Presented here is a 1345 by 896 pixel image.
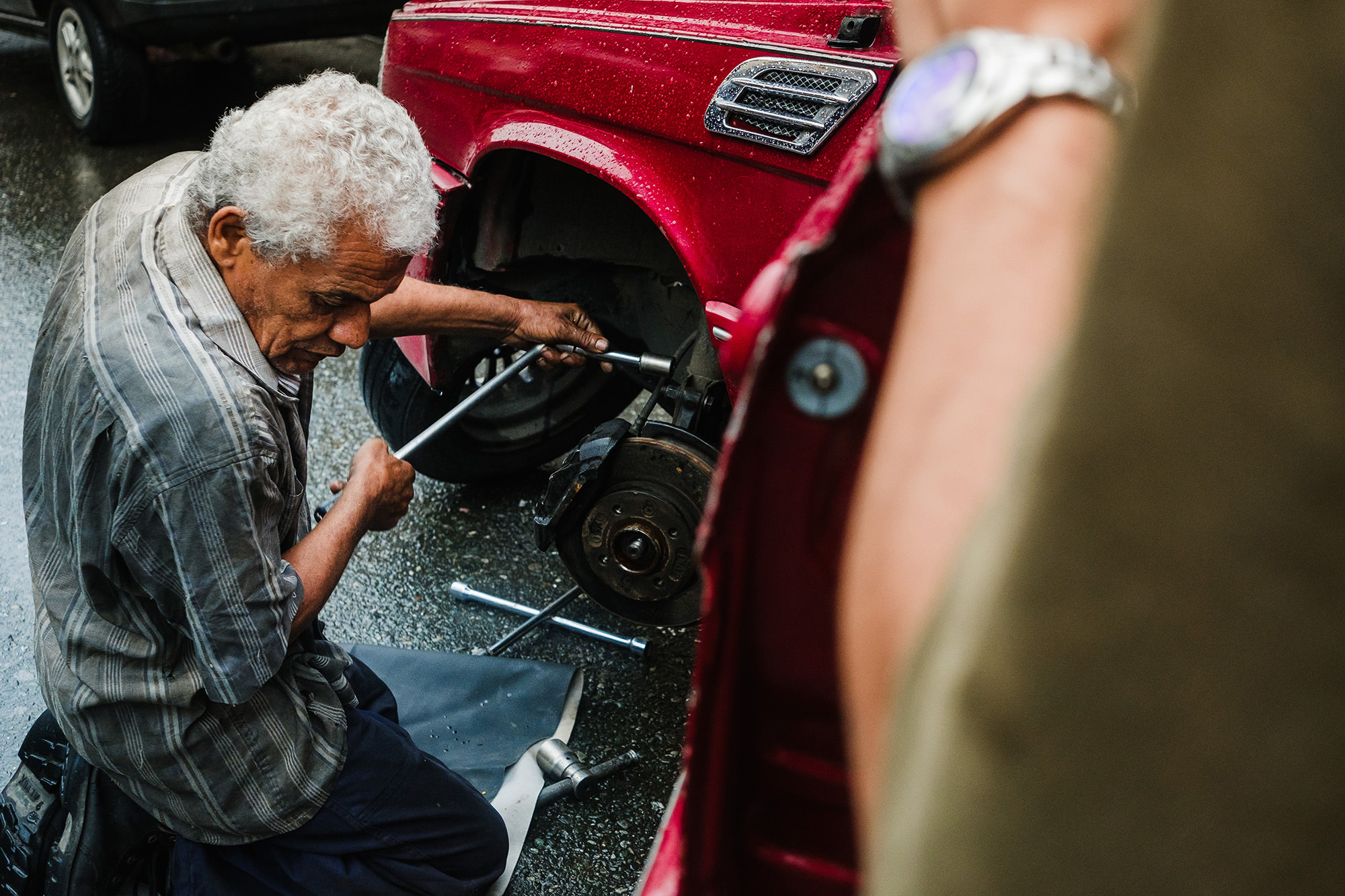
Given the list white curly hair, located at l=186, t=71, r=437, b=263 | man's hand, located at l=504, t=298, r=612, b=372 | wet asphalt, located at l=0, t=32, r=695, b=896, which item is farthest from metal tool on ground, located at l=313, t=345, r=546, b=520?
white curly hair, located at l=186, t=71, r=437, b=263

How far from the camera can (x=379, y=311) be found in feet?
6.89

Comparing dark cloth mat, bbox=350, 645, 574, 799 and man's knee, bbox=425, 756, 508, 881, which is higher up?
man's knee, bbox=425, 756, 508, 881

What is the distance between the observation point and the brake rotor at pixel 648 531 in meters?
1.92

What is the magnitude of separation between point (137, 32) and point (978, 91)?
193 inches

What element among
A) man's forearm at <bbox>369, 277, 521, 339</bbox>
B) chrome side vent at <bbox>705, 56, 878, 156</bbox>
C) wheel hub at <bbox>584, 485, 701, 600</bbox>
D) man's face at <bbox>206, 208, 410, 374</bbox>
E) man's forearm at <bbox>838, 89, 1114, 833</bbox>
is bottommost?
wheel hub at <bbox>584, 485, 701, 600</bbox>

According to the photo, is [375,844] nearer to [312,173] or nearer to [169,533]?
[169,533]

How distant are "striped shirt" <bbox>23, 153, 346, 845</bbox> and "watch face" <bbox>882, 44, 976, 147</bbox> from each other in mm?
1123

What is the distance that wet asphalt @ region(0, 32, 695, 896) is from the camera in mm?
2049

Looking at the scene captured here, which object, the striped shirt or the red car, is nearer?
the red car

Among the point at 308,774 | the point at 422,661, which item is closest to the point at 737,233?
the point at 308,774

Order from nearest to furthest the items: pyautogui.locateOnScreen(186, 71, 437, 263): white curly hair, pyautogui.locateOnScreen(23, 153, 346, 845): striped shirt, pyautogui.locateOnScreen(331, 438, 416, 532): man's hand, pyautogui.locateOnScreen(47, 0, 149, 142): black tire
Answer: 1. pyautogui.locateOnScreen(23, 153, 346, 845): striped shirt
2. pyautogui.locateOnScreen(186, 71, 437, 263): white curly hair
3. pyautogui.locateOnScreen(331, 438, 416, 532): man's hand
4. pyautogui.locateOnScreen(47, 0, 149, 142): black tire

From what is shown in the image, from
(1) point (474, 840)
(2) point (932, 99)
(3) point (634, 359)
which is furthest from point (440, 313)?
(2) point (932, 99)

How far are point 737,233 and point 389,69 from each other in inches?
45.8

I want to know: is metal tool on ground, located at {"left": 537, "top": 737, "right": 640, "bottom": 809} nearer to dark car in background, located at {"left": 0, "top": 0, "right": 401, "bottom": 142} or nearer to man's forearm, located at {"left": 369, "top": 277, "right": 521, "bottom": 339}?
man's forearm, located at {"left": 369, "top": 277, "right": 521, "bottom": 339}
